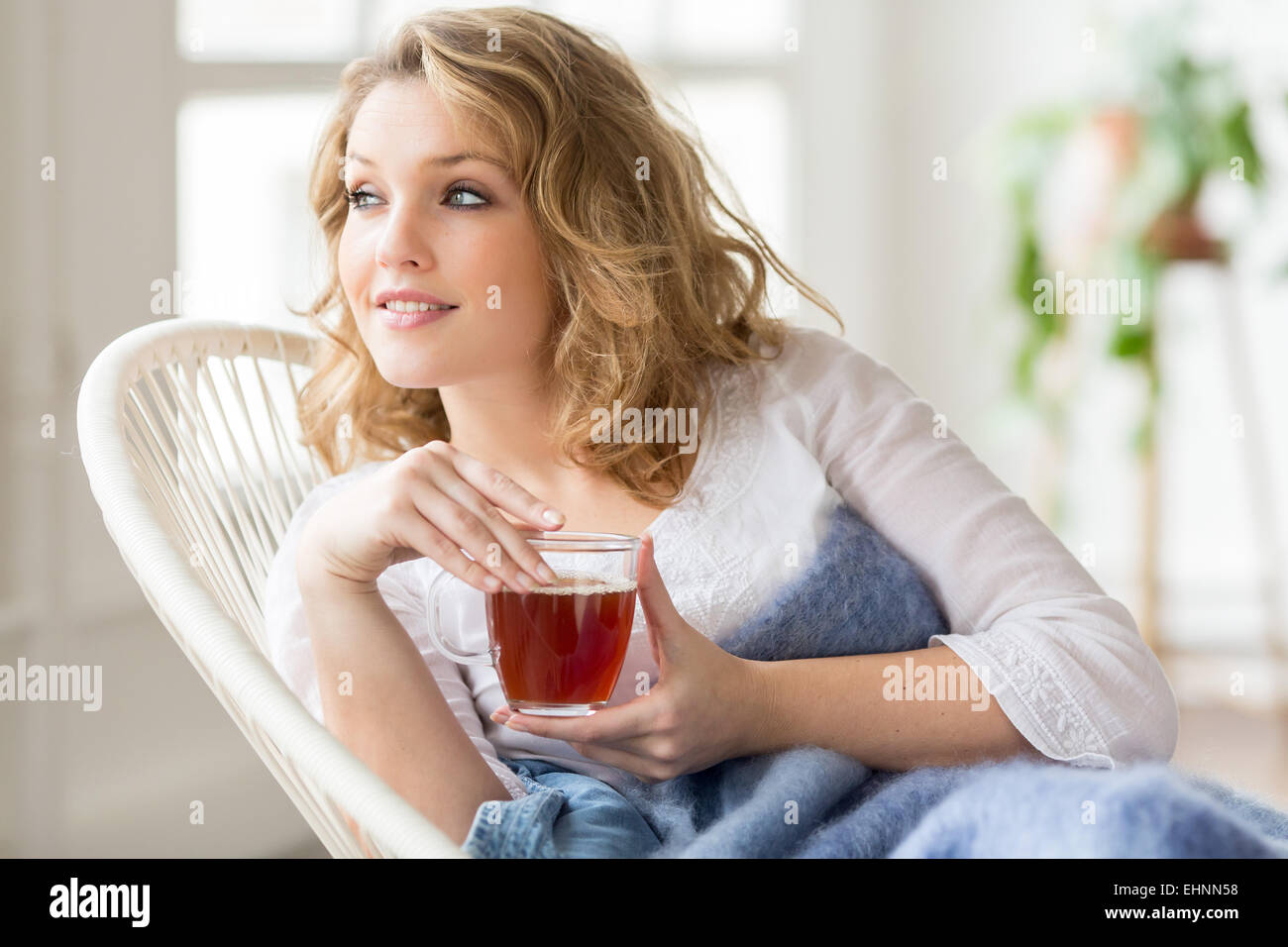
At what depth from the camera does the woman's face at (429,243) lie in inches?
40.8

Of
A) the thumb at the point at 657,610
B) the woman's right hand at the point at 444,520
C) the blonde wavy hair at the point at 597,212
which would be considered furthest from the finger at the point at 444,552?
the blonde wavy hair at the point at 597,212

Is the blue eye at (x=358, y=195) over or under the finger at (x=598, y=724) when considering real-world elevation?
over

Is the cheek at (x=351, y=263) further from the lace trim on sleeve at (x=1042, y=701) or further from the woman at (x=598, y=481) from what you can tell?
the lace trim on sleeve at (x=1042, y=701)

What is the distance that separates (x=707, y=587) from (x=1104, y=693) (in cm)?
33

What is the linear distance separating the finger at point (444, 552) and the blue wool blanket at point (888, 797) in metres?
0.22

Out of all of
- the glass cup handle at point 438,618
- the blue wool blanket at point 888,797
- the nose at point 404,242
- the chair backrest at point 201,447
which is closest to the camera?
the blue wool blanket at point 888,797

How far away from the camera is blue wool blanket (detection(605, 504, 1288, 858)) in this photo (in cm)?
65

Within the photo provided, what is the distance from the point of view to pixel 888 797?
2.77 feet

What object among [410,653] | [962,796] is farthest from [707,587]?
[962,796]

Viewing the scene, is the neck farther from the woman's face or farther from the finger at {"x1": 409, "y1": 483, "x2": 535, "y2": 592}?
the finger at {"x1": 409, "y1": 483, "x2": 535, "y2": 592}

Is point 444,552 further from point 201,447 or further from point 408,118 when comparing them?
point 201,447

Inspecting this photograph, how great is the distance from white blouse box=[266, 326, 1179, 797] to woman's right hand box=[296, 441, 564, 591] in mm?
206

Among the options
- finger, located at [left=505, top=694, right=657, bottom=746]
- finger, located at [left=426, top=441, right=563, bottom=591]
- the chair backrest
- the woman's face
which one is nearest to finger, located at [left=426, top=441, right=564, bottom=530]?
finger, located at [left=426, top=441, right=563, bottom=591]
